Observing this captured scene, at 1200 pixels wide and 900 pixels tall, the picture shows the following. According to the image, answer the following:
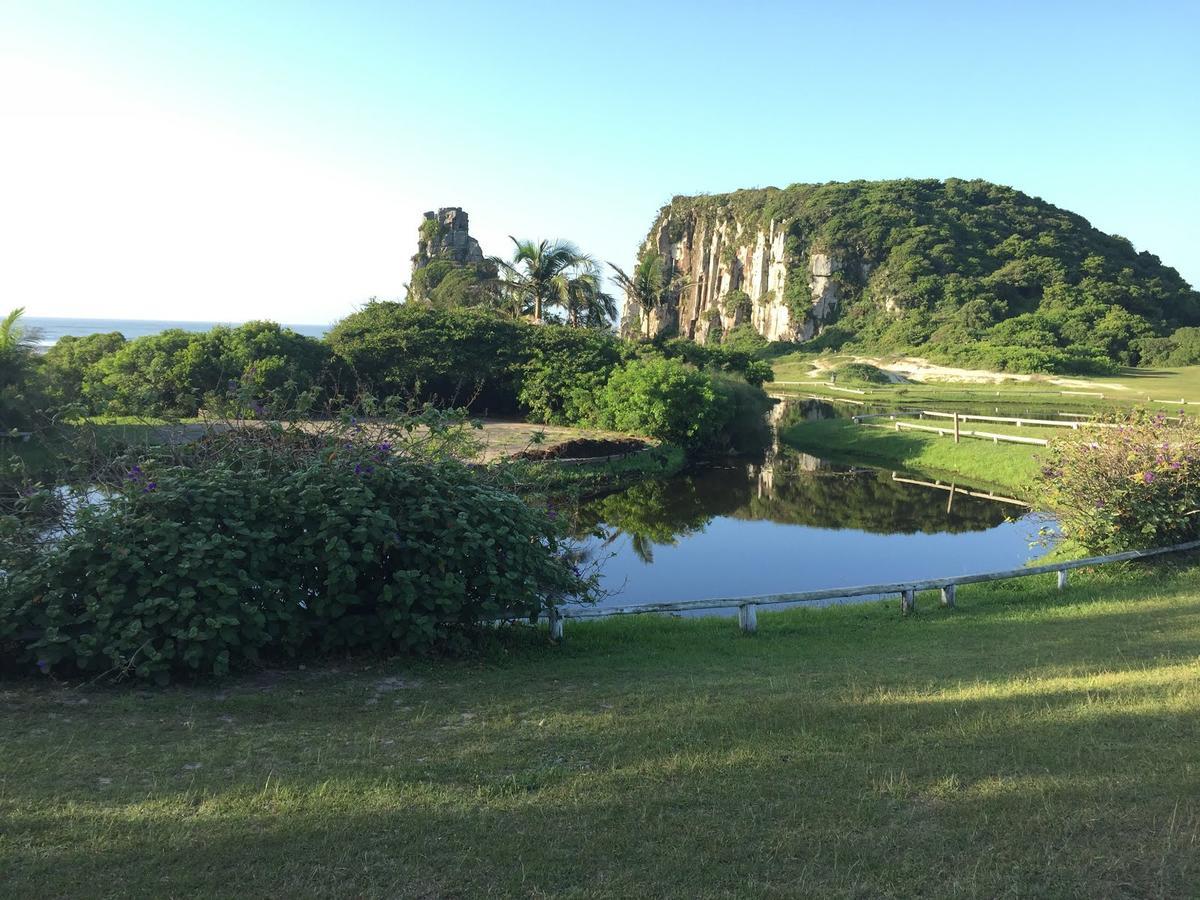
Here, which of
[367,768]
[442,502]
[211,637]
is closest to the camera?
[367,768]

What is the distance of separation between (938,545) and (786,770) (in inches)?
632

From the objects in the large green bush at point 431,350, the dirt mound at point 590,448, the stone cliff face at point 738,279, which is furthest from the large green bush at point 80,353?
the stone cliff face at point 738,279

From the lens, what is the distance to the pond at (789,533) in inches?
625

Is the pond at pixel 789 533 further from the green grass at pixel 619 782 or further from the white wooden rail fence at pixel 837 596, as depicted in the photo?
the green grass at pixel 619 782

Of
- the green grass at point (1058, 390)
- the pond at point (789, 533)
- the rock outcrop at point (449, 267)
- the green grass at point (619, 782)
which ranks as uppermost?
the rock outcrop at point (449, 267)

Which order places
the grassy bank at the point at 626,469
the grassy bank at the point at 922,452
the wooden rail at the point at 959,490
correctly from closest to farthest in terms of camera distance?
the wooden rail at the point at 959,490 < the grassy bank at the point at 626,469 < the grassy bank at the point at 922,452

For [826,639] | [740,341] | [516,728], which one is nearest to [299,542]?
[516,728]

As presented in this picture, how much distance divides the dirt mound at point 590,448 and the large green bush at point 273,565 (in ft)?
57.7

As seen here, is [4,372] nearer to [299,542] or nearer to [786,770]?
[299,542]

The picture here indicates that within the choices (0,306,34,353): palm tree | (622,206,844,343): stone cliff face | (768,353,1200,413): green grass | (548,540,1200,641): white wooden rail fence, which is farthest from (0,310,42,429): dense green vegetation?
(622,206,844,343): stone cliff face

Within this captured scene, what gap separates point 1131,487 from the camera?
11.6 meters

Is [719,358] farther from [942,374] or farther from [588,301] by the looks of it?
[942,374]

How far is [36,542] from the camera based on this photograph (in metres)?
6.77

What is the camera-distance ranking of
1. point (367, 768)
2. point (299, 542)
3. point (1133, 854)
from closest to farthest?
point (1133, 854) < point (367, 768) < point (299, 542)
